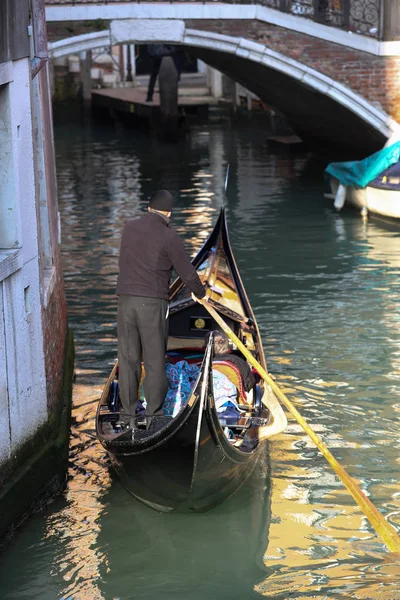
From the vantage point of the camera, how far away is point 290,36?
1060cm

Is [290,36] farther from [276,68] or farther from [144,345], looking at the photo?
[144,345]

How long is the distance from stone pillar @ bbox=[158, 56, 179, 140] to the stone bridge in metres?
4.54

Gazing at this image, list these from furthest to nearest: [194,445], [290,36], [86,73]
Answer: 1. [86,73]
2. [290,36]
3. [194,445]

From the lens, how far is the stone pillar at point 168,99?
50.9 feet

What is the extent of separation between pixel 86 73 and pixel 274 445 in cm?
1598

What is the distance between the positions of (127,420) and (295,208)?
6.39 metres

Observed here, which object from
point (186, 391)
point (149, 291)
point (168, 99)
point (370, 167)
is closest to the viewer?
point (149, 291)

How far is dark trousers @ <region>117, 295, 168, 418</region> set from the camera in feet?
13.0

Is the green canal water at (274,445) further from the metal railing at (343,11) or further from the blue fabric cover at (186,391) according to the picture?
the metal railing at (343,11)

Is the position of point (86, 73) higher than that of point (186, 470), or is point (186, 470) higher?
point (86, 73)

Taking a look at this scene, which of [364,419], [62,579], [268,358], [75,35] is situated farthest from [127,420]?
[75,35]

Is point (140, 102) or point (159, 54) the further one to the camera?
point (140, 102)

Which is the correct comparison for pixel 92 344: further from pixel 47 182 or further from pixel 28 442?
pixel 28 442

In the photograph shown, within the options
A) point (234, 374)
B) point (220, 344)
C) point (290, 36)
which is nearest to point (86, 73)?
point (290, 36)
